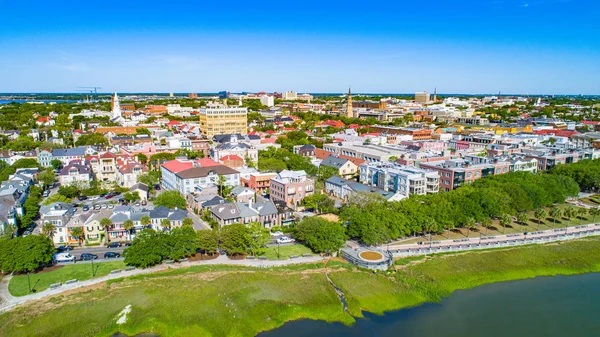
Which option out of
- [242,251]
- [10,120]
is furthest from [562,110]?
[10,120]

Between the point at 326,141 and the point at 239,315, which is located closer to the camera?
the point at 239,315

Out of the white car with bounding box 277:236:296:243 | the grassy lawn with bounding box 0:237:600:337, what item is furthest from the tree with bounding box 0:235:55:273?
the white car with bounding box 277:236:296:243

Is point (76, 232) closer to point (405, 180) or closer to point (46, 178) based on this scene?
point (46, 178)

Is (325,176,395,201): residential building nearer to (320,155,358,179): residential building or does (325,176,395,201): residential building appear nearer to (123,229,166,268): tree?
(320,155,358,179): residential building

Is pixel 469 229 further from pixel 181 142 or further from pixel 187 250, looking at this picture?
pixel 181 142

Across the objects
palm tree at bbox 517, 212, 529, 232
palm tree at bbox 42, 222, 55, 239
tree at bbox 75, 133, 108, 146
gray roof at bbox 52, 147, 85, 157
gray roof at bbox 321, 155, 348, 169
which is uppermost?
tree at bbox 75, 133, 108, 146

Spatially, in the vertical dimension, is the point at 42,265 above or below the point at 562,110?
below
